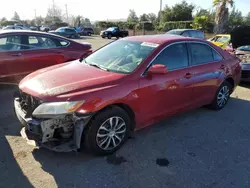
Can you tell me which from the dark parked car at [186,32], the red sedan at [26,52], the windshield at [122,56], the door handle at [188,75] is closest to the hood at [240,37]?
the dark parked car at [186,32]

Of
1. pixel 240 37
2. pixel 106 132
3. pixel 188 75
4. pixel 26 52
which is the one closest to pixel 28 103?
pixel 106 132

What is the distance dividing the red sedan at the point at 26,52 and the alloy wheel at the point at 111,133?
2.80 m

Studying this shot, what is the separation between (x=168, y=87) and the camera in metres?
3.65

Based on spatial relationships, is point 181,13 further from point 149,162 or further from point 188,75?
point 149,162

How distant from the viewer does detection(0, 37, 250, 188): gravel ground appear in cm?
271

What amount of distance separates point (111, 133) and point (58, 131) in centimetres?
71

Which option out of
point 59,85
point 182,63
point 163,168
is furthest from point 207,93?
point 59,85

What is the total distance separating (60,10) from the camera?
82.2 m

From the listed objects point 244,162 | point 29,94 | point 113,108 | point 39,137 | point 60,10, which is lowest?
point 244,162

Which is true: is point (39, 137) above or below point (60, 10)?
below

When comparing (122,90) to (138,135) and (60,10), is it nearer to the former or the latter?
(138,135)

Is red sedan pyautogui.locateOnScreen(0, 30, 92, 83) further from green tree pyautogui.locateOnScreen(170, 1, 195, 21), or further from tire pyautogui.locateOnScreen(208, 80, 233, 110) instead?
green tree pyautogui.locateOnScreen(170, 1, 195, 21)

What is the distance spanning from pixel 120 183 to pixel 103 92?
1107 mm

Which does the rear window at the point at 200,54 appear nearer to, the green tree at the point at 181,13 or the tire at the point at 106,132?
the tire at the point at 106,132
